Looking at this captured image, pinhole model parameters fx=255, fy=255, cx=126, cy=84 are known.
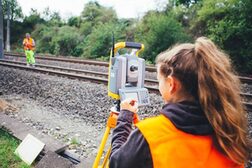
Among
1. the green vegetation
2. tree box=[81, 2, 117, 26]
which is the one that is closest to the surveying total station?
the green vegetation

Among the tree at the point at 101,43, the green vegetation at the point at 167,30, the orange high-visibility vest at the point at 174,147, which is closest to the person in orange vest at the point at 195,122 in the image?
the orange high-visibility vest at the point at 174,147

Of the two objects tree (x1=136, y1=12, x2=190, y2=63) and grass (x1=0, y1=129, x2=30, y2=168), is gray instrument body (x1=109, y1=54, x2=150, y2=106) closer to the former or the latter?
grass (x1=0, y1=129, x2=30, y2=168)

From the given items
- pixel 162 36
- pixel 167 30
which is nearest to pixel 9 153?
pixel 162 36

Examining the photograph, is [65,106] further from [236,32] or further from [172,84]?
[236,32]

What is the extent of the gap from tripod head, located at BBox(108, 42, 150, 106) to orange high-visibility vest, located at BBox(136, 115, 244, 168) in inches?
29.8

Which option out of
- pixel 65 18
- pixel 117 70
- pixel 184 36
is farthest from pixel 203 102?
pixel 65 18

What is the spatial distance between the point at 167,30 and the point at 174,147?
14.6 m

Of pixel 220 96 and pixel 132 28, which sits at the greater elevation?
pixel 132 28

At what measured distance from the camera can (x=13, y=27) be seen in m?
34.5

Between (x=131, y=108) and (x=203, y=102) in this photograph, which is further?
(x=131, y=108)

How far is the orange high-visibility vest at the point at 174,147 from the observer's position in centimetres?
116

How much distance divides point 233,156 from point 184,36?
48.0 ft

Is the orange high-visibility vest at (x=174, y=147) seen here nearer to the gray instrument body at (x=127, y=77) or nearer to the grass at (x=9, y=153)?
the gray instrument body at (x=127, y=77)

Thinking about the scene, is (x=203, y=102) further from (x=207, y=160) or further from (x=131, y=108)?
(x=131, y=108)
